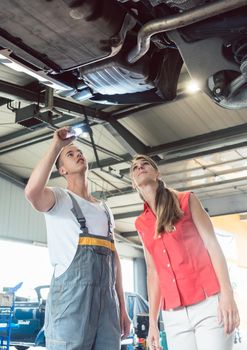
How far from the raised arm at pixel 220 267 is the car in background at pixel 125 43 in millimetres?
524

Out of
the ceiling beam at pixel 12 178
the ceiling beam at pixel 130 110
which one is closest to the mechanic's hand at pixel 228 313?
the ceiling beam at pixel 130 110

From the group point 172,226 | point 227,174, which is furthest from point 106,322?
point 227,174

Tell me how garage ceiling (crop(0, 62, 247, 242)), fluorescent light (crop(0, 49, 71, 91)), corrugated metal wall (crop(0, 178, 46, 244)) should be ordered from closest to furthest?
fluorescent light (crop(0, 49, 71, 91)), garage ceiling (crop(0, 62, 247, 242)), corrugated metal wall (crop(0, 178, 46, 244))

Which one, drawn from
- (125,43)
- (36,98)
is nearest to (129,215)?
(36,98)

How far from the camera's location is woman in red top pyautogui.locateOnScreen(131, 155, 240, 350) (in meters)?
1.45

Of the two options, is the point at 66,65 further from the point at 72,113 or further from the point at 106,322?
the point at 72,113

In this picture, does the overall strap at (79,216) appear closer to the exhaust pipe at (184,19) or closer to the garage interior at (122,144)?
the exhaust pipe at (184,19)

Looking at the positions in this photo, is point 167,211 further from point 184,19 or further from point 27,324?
point 27,324

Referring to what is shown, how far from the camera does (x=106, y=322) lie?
1540 millimetres

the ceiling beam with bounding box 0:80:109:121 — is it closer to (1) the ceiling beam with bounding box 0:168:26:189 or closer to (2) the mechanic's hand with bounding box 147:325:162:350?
(2) the mechanic's hand with bounding box 147:325:162:350

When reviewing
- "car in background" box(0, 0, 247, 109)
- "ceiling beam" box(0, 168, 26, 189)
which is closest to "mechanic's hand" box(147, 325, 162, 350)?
"car in background" box(0, 0, 247, 109)

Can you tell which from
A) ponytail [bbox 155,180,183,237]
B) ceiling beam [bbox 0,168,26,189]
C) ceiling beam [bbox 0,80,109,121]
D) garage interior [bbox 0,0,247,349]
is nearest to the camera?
ponytail [bbox 155,180,183,237]

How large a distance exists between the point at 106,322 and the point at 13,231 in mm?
7225

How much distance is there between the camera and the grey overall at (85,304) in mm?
1437
